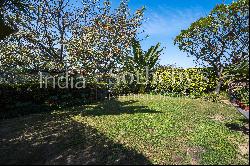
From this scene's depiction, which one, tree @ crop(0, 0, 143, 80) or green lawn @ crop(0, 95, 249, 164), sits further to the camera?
tree @ crop(0, 0, 143, 80)

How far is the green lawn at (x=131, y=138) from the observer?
25.1 feet

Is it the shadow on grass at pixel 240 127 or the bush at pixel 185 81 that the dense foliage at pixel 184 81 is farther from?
the shadow on grass at pixel 240 127

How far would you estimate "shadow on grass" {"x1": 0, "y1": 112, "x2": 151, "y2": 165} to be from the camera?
7.57 metres

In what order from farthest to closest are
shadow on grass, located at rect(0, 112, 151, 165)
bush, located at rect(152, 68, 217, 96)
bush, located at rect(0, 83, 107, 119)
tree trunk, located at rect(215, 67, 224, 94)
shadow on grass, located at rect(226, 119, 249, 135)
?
bush, located at rect(152, 68, 217, 96), tree trunk, located at rect(215, 67, 224, 94), bush, located at rect(0, 83, 107, 119), shadow on grass, located at rect(226, 119, 249, 135), shadow on grass, located at rect(0, 112, 151, 165)

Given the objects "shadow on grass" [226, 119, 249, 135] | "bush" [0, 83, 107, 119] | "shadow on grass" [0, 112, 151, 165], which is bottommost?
"shadow on grass" [0, 112, 151, 165]

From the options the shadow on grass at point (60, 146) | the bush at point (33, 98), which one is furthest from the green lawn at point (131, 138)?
the bush at point (33, 98)

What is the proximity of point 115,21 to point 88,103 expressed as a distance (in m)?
9.42

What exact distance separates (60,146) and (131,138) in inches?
84.8

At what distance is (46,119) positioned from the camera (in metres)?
12.9

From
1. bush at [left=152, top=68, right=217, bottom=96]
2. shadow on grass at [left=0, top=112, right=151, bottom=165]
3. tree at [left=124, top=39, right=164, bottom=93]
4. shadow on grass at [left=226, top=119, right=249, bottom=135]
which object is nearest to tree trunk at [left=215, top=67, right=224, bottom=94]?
bush at [left=152, top=68, right=217, bottom=96]

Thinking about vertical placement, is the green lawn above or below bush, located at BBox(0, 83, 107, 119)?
below

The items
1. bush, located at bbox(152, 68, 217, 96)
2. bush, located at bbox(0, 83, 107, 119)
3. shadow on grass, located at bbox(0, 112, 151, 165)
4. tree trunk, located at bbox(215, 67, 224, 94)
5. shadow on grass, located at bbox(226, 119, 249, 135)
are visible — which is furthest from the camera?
bush, located at bbox(152, 68, 217, 96)

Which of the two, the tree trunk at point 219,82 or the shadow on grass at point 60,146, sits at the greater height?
the tree trunk at point 219,82

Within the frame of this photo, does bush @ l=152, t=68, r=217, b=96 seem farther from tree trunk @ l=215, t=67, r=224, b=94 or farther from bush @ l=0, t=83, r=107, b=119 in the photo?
bush @ l=0, t=83, r=107, b=119
